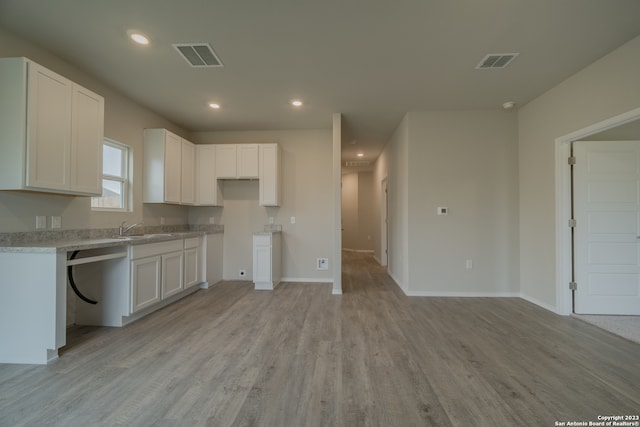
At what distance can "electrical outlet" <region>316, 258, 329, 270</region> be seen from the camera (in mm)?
4895

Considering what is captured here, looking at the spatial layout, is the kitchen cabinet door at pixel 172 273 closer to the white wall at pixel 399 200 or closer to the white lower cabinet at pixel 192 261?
the white lower cabinet at pixel 192 261

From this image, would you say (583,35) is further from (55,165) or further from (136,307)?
(136,307)

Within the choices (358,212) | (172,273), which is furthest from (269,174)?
(358,212)

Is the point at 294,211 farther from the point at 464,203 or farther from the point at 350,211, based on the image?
the point at 350,211

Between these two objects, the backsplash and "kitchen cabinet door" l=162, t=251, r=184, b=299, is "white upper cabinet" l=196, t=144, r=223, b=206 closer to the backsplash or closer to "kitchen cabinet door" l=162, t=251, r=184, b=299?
the backsplash

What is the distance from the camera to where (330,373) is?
1.98 m

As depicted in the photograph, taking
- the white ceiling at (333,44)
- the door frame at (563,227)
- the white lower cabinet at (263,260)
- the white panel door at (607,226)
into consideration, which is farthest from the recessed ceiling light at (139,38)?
the white panel door at (607,226)

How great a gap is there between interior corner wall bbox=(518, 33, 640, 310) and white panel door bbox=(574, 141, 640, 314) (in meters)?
0.24

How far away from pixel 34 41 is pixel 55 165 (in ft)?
3.92

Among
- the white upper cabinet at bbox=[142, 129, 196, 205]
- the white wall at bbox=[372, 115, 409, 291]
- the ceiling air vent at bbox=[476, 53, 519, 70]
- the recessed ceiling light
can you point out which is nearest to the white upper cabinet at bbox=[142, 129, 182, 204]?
the white upper cabinet at bbox=[142, 129, 196, 205]

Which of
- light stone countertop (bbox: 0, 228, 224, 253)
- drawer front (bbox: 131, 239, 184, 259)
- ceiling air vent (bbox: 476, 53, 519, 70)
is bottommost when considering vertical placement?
drawer front (bbox: 131, 239, 184, 259)

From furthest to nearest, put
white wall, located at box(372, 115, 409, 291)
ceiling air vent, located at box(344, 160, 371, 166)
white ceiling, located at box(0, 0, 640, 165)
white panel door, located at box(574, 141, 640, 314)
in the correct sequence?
1. ceiling air vent, located at box(344, 160, 371, 166)
2. white wall, located at box(372, 115, 409, 291)
3. white panel door, located at box(574, 141, 640, 314)
4. white ceiling, located at box(0, 0, 640, 165)

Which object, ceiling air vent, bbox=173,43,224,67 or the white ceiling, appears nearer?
the white ceiling

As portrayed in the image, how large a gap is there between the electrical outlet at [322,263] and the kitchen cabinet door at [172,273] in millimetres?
2215
